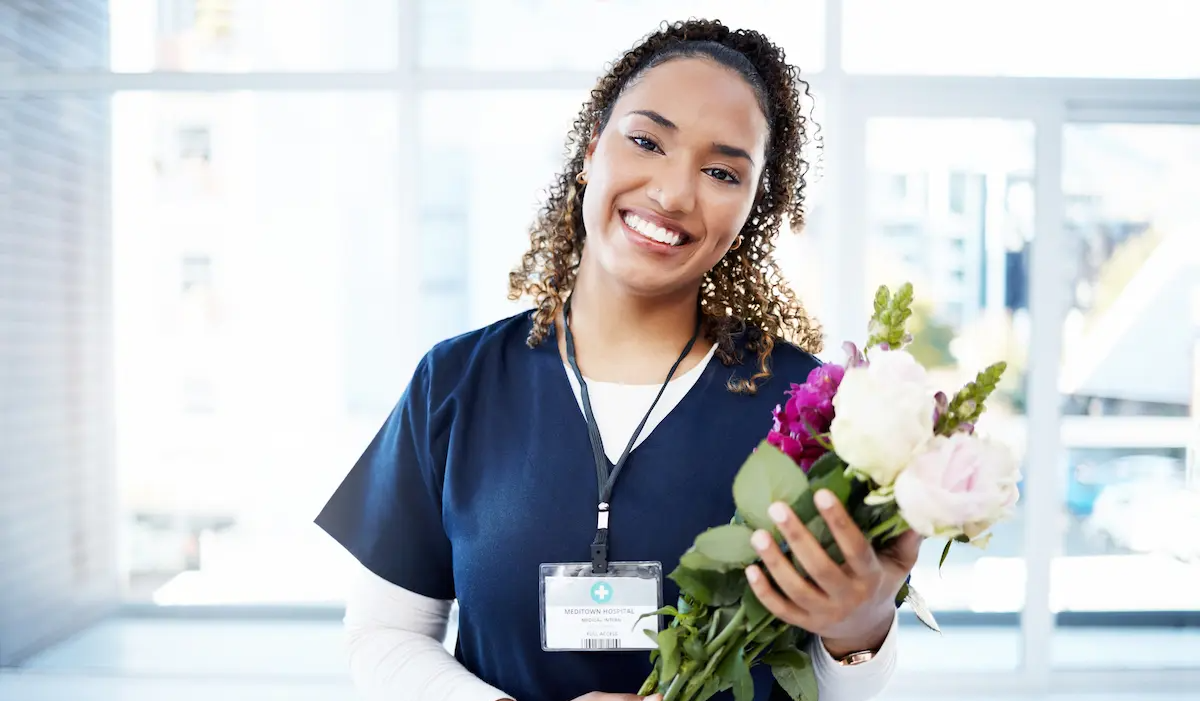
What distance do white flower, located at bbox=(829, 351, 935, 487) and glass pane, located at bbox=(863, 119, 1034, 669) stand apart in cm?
292

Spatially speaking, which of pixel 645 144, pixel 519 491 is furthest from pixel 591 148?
pixel 519 491

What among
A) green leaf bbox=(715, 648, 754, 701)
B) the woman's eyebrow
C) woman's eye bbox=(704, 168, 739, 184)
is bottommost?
green leaf bbox=(715, 648, 754, 701)

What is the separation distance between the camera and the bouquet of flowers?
2.08ft

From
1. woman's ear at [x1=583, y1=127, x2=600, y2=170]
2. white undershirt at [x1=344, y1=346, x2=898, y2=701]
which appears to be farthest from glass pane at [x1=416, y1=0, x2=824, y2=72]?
white undershirt at [x1=344, y1=346, x2=898, y2=701]

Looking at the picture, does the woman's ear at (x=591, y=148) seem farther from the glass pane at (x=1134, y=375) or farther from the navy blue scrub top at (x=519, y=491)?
the glass pane at (x=1134, y=375)

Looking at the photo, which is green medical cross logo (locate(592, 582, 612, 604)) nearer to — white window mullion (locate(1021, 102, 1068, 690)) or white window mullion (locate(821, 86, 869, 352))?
white window mullion (locate(821, 86, 869, 352))

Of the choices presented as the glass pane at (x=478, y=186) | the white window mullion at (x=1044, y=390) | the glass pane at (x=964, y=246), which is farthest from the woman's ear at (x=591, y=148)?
the white window mullion at (x=1044, y=390)

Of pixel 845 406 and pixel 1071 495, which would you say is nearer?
pixel 845 406

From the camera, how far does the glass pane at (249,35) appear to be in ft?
11.4

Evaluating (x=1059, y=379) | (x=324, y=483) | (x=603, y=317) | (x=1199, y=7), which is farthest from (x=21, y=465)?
(x=1199, y=7)

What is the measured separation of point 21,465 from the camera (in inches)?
137

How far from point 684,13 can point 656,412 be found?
2.90m

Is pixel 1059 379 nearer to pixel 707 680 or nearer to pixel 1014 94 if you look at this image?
pixel 1014 94

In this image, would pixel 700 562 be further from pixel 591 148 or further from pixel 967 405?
pixel 591 148
